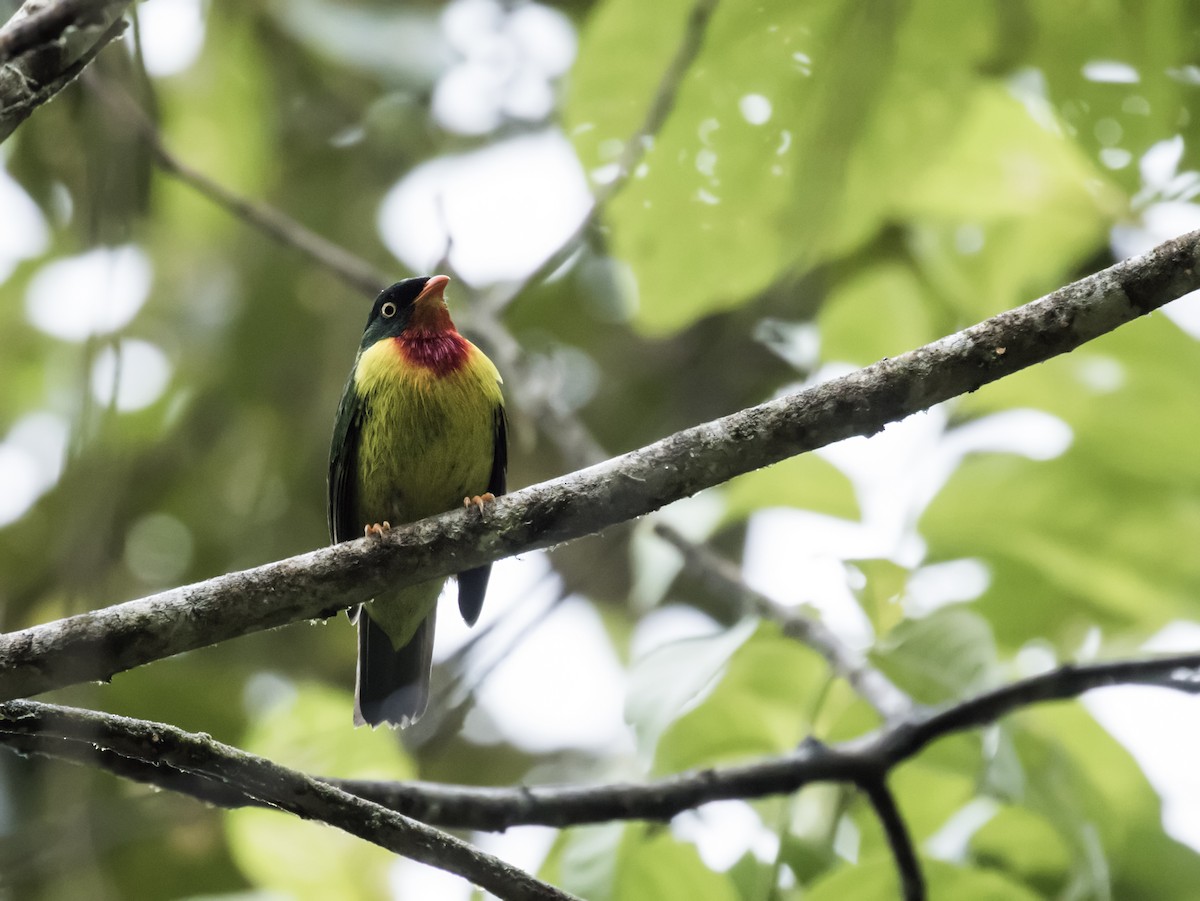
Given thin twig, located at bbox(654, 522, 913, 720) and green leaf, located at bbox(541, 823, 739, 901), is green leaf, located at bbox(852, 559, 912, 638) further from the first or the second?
green leaf, located at bbox(541, 823, 739, 901)

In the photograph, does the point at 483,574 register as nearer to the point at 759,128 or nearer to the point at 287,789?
the point at 759,128

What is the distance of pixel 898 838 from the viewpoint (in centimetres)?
318

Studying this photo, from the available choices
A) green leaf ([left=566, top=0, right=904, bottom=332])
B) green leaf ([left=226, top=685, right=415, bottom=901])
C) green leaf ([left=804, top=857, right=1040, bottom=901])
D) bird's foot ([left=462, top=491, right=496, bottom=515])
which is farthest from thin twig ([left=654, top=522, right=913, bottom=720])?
green leaf ([left=226, top=685, right=415, bottom=901])

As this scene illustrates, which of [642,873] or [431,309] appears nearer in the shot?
[642,873]

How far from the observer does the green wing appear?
180 inches

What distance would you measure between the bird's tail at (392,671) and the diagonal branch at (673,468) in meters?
1.80

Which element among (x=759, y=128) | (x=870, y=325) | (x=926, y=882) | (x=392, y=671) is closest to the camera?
(x=926, y=882)

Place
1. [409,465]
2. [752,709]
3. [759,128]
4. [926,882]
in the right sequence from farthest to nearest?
1. [409,465]
2. [752,709]
3. [759,128]
4. [926,882]

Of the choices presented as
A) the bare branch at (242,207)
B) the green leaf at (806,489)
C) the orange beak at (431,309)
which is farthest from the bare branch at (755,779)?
the bare branch at (242,207)

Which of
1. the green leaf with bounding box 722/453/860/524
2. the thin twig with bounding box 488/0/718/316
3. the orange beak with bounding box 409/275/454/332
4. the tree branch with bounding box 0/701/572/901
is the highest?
the thin twig with bounding box 488/0/718/316

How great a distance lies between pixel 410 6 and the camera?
5.76 metres

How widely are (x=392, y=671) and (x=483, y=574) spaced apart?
526mm

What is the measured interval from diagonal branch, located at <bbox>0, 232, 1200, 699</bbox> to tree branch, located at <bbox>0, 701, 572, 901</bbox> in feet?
0.33

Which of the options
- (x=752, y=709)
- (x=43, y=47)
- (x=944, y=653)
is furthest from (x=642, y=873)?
(x=43, y=47)
